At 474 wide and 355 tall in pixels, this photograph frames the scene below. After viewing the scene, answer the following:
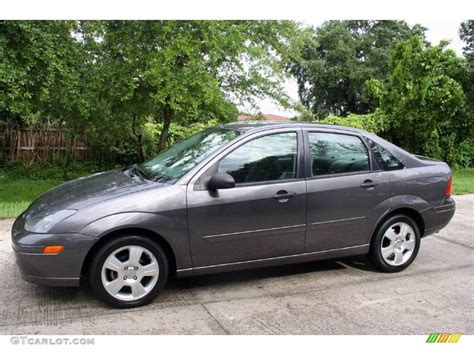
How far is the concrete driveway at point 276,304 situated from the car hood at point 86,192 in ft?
2.62

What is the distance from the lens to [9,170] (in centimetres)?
1416

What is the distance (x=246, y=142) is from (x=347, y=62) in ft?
109

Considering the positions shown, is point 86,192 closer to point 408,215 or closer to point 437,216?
point 408,215

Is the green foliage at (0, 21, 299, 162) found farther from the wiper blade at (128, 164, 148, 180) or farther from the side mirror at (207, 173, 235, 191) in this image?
the side mirror at (207, 173, 235, 191)

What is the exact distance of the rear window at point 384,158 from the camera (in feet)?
16.0

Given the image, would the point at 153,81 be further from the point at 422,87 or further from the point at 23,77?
the point at 422,87

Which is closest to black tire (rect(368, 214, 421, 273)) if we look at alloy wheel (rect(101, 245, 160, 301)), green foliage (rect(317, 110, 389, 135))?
alloy wheel (rect(101, 245, 160, 301))

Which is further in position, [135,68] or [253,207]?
[135,68]

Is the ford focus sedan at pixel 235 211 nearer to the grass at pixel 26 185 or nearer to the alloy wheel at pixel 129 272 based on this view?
the alloy wheel at pixel 129 272

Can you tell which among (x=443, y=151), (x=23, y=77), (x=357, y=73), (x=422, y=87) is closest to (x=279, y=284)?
(x=23, y=77)

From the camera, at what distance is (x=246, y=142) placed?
4.38 metres

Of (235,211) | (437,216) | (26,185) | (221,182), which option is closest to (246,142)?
(221,182)

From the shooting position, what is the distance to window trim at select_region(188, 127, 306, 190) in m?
4.11

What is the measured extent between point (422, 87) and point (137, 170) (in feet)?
39.3
